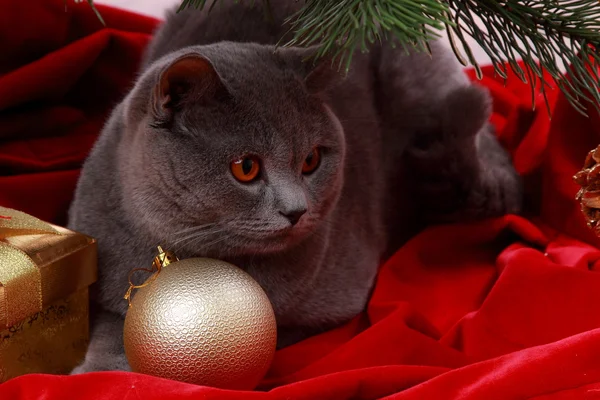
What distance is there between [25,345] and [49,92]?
0.60 m

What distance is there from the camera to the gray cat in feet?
2.60

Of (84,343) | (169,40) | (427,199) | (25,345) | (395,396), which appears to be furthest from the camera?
(427,199)

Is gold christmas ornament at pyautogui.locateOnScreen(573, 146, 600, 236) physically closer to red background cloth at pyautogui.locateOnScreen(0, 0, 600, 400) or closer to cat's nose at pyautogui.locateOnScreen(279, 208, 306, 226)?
red background cloth at pyautogui.locateOnScreen(0, 0, 600, 400)

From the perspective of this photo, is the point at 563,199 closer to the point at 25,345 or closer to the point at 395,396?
the point at 395,396

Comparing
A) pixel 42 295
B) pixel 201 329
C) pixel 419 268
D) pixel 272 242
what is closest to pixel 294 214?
pixel 272 242

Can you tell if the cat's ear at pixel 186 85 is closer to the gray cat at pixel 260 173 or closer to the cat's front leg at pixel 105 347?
the gray cat at pixel 260 173

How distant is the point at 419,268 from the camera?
1.17 meters

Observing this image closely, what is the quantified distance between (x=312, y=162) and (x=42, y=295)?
356 millimetres

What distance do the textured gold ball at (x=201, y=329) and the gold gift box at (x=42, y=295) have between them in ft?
0.38

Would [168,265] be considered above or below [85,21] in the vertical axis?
below

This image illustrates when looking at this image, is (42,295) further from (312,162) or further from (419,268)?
(419,268)

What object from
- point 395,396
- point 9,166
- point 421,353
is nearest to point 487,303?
point 421,353

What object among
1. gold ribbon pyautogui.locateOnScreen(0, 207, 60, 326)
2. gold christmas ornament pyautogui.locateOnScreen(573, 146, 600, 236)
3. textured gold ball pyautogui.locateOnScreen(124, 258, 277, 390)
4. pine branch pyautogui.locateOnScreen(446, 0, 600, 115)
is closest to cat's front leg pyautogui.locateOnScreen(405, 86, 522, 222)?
gold christmas ornament pyautogui.locateOnScreen(573, 146, 600, 236)

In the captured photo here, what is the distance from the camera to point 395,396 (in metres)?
0.71
